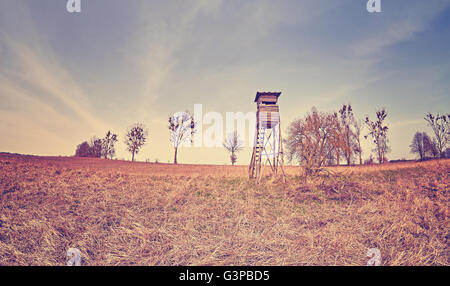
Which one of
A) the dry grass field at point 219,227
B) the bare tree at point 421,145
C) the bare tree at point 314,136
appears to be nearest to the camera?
the dry grass field at point 219,227

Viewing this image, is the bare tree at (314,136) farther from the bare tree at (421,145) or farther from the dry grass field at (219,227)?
the bare tree at (421,145)

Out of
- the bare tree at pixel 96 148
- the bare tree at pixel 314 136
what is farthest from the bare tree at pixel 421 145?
the bare tree at pixel 96 148

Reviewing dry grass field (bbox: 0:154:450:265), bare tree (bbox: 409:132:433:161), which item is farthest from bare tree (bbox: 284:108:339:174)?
bare tree (bbox: 409:132:433:161)

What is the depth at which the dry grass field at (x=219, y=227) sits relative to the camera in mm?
4363

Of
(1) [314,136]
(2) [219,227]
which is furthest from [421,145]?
(2) [219,227]

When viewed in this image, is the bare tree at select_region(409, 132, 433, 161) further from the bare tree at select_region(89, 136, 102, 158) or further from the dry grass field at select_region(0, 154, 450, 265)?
the bare tree at select_region(89, 136, 102, 158)

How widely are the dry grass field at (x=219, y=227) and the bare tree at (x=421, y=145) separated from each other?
56943 millimetres

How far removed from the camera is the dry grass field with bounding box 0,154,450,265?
14.3ft

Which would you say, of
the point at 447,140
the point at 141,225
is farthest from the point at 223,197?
the point at 447,140

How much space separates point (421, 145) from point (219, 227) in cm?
6841

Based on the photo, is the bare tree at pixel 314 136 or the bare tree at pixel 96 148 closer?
the bare tree at pixel 314 136

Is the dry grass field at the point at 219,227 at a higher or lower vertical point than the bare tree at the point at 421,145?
lower

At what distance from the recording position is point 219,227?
587 centimetres
